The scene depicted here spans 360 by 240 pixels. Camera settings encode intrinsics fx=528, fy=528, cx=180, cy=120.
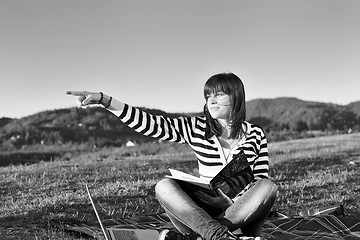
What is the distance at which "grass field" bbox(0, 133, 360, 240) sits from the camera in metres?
3.79

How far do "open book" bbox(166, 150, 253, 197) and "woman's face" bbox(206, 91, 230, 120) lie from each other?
28 centimetres

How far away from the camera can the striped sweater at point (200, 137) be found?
281 cm

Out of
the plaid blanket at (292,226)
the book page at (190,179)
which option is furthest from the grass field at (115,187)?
the book page at (190,179)

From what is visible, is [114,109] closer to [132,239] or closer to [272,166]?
[132,239]

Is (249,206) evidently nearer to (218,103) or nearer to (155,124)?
(218,103)

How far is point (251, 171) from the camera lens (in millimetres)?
2760

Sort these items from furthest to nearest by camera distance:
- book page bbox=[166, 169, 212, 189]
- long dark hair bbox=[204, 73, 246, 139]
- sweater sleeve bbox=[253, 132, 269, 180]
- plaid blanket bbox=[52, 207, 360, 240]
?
plaid blanket bbox=[52, 207, 360, 240], sweater sleeve bbox=[253, 132, 269, 180], long dark hair bbox=[204, 73, 246, 139], book page bbox=[166, 169, 212, 189]

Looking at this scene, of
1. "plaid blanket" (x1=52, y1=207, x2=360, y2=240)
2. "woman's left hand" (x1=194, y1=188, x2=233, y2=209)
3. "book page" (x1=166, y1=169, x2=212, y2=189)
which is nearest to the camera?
"book page" (x1=166, y1=169, x2=212, y2=189)

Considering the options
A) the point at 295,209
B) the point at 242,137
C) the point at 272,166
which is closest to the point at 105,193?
the point at 295,209

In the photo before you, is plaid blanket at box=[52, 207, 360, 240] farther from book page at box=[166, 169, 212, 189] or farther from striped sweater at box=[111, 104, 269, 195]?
book page at box=[166, 169, 212, 189]

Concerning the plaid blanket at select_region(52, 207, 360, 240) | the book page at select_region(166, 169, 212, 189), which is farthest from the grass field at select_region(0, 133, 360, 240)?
the book page at select_region(166, 169, 212, 189)

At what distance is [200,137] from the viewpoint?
2887mm

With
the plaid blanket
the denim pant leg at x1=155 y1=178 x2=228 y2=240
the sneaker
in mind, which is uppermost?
the denim pant leg at x1=155 y1=178 x2=228 y2=240

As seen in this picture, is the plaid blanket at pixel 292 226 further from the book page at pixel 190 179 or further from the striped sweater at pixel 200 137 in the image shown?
the book page at pixel 190 179
